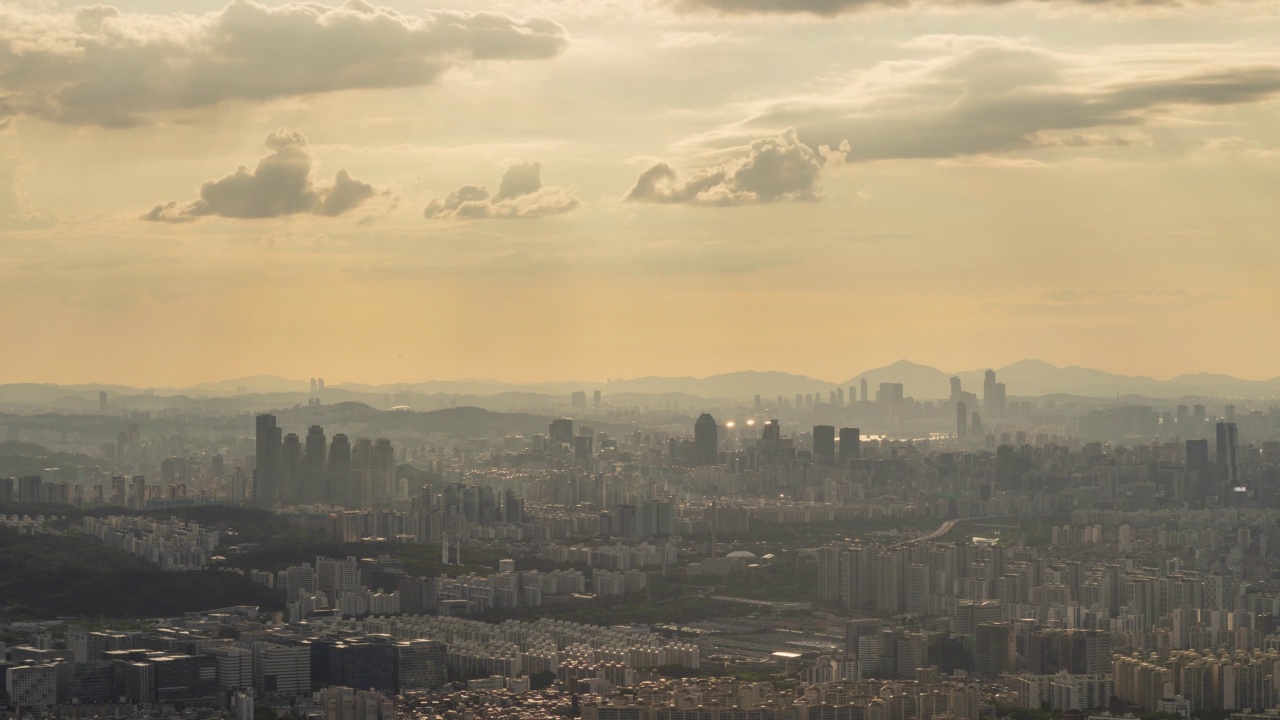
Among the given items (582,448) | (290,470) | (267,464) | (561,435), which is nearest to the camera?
(290,470)

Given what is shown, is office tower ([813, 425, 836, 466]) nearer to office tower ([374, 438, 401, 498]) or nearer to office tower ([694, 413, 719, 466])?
office tower ([694, 413, 719, 466])

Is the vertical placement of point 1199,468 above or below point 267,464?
below

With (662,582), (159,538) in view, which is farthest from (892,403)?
(662,582)

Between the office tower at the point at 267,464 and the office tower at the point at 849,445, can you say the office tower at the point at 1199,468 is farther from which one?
the office tower at the point at 267,464

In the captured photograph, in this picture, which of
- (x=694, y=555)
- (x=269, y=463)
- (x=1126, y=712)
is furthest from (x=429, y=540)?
(x=1126, y=712)

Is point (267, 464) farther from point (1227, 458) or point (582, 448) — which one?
point (1227, 458)

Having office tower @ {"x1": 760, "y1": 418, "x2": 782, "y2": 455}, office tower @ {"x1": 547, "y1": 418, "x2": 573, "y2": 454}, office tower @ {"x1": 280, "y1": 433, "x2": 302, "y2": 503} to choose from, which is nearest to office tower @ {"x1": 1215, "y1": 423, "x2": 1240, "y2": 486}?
office tower @ {"x1": 760, "y1": 418, "x2": 782, "y2": 455}

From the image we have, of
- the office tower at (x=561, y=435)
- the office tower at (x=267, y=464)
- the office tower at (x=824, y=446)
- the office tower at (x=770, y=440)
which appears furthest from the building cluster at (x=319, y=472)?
the office tower at (x=561, y=435)
